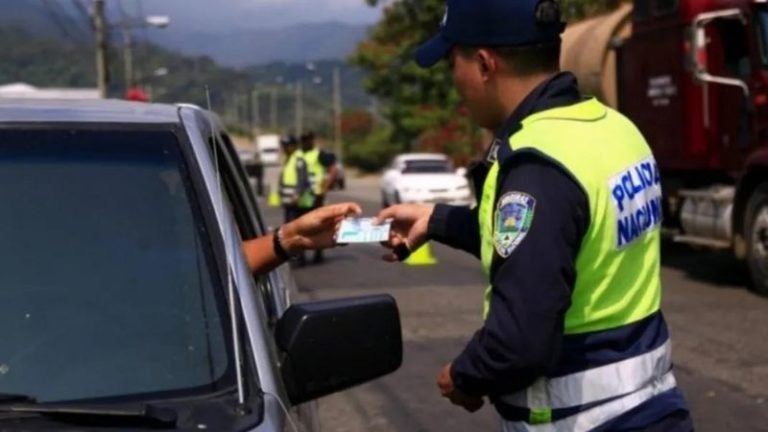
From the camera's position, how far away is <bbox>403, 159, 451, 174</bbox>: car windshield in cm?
3797

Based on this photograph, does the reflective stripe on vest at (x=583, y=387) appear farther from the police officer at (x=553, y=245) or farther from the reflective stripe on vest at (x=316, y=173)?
the reflective stripe on vest at (x=316, y=173)

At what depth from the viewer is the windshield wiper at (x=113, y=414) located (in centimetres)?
299

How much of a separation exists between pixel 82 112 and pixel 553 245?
1.43 m

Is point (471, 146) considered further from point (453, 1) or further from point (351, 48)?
point (453, 1)

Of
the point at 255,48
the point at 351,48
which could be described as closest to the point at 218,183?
the point at 255,48

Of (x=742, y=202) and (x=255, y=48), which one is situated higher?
(x=255, y=48)

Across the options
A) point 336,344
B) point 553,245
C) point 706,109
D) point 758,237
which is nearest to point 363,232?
point 336,344

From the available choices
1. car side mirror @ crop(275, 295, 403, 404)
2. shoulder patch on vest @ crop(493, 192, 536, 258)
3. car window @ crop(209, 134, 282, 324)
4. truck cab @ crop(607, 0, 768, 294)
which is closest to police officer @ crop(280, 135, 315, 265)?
truck cab @ crop(607, 0, 768, 294)

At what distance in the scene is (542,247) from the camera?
3041 millimetres

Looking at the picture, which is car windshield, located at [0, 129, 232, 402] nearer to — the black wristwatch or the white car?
the black wristwatch

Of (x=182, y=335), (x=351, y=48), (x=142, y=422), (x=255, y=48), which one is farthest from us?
(x=351, y=48)

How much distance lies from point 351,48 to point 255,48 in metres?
57.5

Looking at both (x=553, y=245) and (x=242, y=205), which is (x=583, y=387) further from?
(x=242, y=205)

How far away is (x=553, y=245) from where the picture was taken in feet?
10.00
